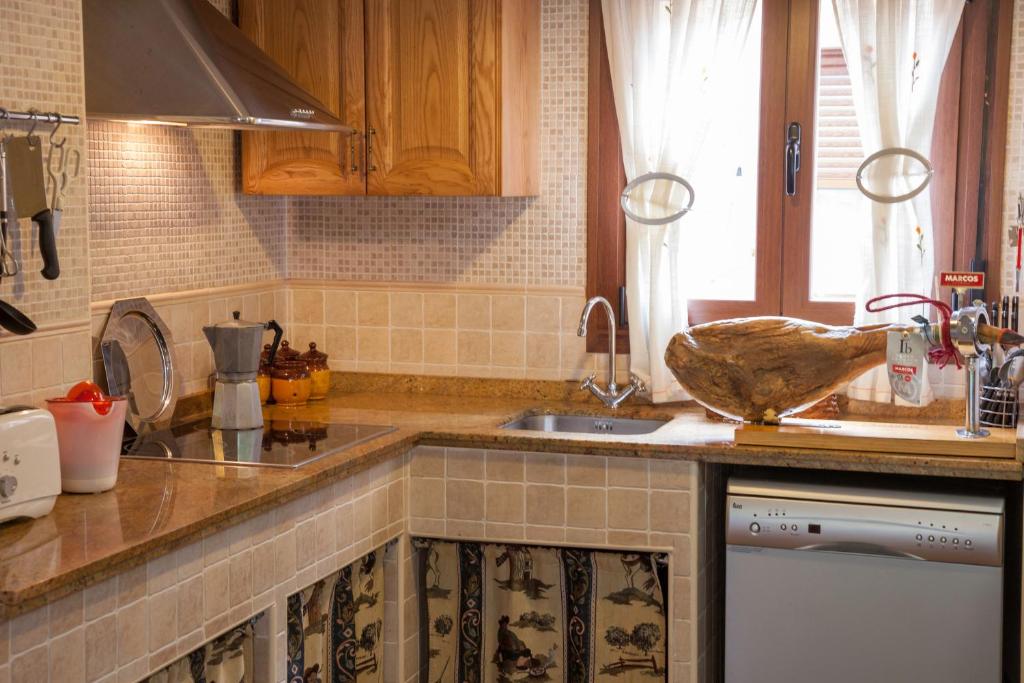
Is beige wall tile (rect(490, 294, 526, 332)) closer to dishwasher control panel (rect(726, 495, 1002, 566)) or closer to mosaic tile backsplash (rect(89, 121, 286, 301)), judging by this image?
mosaic tile backsplash (rect(89, 121, 286, 301))

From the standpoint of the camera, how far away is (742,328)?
130 inches

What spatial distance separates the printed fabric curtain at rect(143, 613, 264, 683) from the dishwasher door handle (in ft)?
4.44

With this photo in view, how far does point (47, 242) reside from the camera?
8.60 ft

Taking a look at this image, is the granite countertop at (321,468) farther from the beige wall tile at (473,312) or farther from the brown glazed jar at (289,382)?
the beige wall tile at (473,312)

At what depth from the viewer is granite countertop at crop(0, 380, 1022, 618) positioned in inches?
83.8

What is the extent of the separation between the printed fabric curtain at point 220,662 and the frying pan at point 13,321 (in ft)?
2.39

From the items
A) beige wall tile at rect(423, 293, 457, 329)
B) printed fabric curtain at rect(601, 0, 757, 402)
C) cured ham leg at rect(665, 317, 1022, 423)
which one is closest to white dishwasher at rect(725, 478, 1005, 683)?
cured ham leg at rect(665, 317, 1022, 423)

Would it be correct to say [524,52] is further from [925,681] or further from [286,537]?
[925,681]

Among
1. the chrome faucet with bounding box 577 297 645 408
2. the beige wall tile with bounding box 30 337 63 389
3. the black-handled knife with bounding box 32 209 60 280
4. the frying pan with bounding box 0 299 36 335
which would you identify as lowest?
the chrome faucet with bounding box 577 297 645 408

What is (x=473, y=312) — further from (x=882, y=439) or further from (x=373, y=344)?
(x=882, y=439)

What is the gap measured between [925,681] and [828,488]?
51 cm

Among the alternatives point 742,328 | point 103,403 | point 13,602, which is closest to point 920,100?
point 742,328

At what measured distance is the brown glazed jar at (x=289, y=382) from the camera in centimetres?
377

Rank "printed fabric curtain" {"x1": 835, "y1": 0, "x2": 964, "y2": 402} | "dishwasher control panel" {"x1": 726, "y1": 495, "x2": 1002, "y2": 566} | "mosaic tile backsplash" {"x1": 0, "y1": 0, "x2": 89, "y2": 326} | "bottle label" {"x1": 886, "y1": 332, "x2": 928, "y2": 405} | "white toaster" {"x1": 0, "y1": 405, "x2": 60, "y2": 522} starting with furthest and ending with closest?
"printed fabric curtain" {"x1": 835, "y1": 0, "x2": 964, "y2": 402}
"bottle label" {"x1": 886, "y1": 332, "x2": 928, "y2": 405}
"dishwasher control panel" {"x1": 726, "y1": 495, "x2": 1002, "y2": 566}
"mosaic tile backsplash" {"x1": 0, "y1": 0, "x2": 89, "y2": 326}
"white toaster" {"x1": 0, "y1": 405, "x2": 60, "y2": 522}
